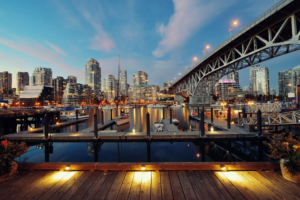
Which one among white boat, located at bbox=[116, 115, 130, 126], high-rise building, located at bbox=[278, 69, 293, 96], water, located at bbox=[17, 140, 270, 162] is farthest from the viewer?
high-rise building, located at bbox=[278, 69, 293, 96]

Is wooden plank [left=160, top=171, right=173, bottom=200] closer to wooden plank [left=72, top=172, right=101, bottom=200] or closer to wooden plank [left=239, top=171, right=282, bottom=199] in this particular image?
wooden plank [left=72, top=172, right=101, bottom=200]

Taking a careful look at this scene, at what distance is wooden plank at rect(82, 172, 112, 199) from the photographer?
12.8ft

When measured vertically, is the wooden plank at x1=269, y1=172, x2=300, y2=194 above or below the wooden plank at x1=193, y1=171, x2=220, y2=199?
above

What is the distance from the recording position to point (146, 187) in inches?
167

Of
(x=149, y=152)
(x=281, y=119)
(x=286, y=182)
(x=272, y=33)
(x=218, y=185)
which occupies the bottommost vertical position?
(x=149, y=152)

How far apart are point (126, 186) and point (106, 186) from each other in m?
0.67

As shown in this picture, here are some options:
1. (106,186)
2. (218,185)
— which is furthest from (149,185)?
(218,185)

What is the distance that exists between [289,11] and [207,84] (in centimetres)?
3611

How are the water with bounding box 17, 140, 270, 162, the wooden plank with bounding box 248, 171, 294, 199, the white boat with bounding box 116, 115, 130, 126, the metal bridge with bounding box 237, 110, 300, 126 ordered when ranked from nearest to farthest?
the wooden plank with bounding box 248, 171, 294, 199 < the water with bounding box 17, 140, 270, 162 < the metal bridge with bounding box 237, 110, 300, 126 < the white boat with bounding box 116, 115, 130, 126

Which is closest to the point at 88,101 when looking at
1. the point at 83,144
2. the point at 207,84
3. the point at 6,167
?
the point at 207,84

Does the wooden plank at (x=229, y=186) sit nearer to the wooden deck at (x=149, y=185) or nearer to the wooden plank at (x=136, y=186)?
the wooden deck at (x=149, y=185)

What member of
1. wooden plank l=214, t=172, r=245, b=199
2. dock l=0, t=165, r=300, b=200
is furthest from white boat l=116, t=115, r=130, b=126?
wooden plank l=214, t=172, r=245, b=199

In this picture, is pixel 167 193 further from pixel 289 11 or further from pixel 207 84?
pixel 207 84

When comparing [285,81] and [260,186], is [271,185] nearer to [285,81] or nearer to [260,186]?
[260,186]
